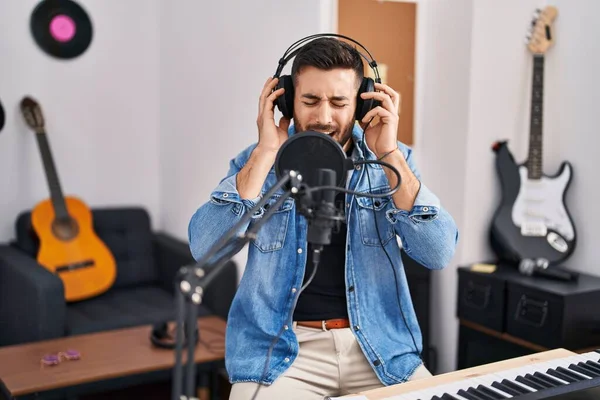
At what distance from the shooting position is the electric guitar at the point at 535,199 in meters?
Result: 2.55

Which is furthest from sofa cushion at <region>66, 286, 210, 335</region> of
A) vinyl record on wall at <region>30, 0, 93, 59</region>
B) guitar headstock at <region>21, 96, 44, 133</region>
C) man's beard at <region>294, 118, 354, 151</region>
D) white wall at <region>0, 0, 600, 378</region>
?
man's beard at <region>294, 118, 354, 151</region>

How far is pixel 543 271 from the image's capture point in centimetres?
240

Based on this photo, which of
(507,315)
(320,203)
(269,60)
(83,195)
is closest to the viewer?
(320,203)

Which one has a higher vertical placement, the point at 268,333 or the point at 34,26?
the point at 34,26

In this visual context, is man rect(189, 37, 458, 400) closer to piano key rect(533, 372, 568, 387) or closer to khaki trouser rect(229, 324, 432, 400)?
khaki trouser rect(229, 324, 432, 400)

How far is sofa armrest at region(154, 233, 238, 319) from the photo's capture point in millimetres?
3045

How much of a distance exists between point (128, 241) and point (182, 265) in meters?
0.43

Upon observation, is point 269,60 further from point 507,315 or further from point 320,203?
point 320,203

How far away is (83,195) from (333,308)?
8.26 ft

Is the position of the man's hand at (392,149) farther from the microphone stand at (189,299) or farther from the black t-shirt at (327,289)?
the microphone stand at (189,299)

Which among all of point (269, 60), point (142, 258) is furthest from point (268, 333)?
point (142, 258)

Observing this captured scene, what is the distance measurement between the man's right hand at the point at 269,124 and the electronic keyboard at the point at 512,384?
56cm

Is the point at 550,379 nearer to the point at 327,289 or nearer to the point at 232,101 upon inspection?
the point at 327,289

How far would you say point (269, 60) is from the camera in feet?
9.05
